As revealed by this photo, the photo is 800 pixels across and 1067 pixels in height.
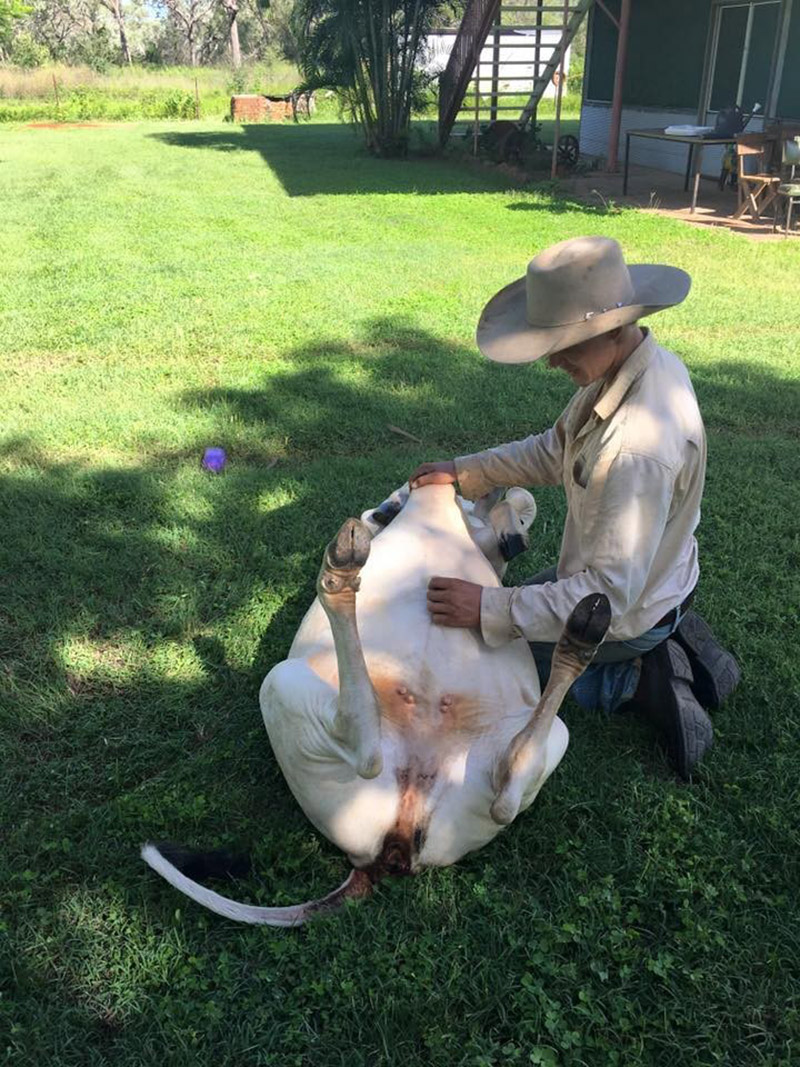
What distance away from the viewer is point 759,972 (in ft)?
7.30

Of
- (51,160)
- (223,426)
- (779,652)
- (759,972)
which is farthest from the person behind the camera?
(51,160)

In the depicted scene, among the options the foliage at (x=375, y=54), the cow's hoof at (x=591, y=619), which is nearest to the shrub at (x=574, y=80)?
the foliage at (x=375, y=54)

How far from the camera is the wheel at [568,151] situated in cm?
1588

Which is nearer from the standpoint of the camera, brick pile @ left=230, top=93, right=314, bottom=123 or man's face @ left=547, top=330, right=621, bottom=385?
man's face @ left=547, top=330, right=621, bottom=385

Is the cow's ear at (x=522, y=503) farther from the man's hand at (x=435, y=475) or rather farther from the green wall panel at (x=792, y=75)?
the green wall panel at (x=792, y=75)

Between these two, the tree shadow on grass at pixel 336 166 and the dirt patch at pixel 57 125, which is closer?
the tree shadow on grass at pixel 336 166

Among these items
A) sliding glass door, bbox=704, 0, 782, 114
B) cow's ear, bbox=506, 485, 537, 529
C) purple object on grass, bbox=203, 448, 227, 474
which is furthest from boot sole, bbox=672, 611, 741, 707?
sliding glass door, bbox=704, 0, 782, 114

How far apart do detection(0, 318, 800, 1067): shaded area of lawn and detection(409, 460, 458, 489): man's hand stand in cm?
79

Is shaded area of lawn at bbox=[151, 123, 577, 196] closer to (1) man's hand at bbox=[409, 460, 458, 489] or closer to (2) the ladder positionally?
(2) the ladder

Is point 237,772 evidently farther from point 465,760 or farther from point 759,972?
point 759,972

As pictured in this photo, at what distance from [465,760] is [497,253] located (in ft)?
26.8

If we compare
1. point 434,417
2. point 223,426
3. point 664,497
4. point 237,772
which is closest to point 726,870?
point 664,497

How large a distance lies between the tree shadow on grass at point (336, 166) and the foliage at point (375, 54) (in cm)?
80

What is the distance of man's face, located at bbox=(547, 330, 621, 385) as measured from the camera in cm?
246
